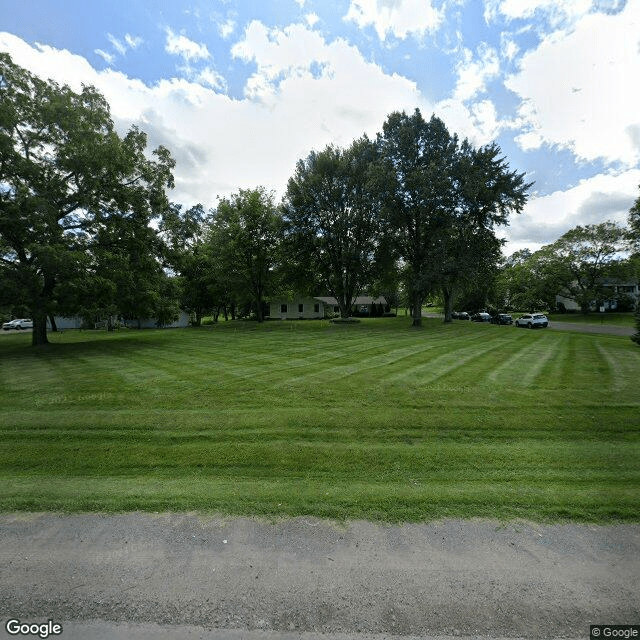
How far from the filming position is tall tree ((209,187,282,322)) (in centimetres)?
3725

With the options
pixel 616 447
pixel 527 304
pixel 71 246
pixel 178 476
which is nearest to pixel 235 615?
pixel 178 476

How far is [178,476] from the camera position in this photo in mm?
4734

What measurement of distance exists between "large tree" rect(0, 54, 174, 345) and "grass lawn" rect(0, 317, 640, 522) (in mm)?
8990

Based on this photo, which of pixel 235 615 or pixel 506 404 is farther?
pixel 506 404

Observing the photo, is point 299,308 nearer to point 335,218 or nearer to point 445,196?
point 335,218

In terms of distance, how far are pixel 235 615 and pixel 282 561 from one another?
0.62 m

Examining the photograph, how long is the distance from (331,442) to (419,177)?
28.9 meters

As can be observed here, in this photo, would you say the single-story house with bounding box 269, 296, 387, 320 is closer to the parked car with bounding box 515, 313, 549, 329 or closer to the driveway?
the parked car with bounding box 515, 313, 549, 329

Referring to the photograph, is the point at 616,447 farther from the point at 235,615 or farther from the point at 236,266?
the point at 236,266

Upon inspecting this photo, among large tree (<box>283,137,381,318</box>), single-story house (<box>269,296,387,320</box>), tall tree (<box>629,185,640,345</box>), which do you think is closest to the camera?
tall tree (<box>629,185,640,345</box>)

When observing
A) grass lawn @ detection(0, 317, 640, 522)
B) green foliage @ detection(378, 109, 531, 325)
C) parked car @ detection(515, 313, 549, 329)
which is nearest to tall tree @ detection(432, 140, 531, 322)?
green foliage @ detection(378, 109, 531, 325)

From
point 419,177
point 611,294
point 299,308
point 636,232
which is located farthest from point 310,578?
point 611,294

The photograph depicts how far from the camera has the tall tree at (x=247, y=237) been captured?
1467 inches

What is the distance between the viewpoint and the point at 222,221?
1543 inches
